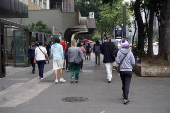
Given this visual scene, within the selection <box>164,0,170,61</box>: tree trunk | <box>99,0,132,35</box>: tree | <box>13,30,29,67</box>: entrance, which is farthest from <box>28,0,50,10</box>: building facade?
<box>164,0,170,61</box>: tree trunk

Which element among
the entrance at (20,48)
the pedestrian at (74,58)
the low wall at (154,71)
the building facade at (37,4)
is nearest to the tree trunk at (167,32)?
the low wall at (154,71)

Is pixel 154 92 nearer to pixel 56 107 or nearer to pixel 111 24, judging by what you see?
pixel 56 107

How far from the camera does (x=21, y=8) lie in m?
19.3

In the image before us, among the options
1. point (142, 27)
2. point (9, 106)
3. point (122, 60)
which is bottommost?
point (9, 106)

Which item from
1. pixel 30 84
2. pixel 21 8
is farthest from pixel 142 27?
pixel 30 84

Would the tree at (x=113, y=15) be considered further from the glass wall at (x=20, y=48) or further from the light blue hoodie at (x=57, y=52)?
the light blue hoodie at (x=57, y=52)

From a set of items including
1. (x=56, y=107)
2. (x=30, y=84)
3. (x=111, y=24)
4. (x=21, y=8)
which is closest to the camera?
(x=56, y=107)

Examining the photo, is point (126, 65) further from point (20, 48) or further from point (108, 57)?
point (20, 48)

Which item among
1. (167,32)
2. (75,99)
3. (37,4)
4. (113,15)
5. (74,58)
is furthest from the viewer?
(113,15)

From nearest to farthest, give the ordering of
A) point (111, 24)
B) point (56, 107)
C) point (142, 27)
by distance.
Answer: point (56, 107)
point (142, 27)
point (111, 24)

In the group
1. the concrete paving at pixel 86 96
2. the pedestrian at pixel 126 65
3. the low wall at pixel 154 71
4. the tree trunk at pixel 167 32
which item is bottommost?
the concrete paving at pixel 86 96

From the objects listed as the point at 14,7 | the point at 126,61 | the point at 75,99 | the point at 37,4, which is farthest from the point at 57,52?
the point at 37,4

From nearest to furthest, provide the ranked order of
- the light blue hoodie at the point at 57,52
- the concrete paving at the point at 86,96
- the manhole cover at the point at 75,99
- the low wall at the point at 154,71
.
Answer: the concrete paving at the point at 86,96
the manhole cover at the point at 75,99
the light blue hoodie at the point at 57,52
the low wall at the point at 154,71

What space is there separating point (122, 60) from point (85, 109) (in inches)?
67.9
